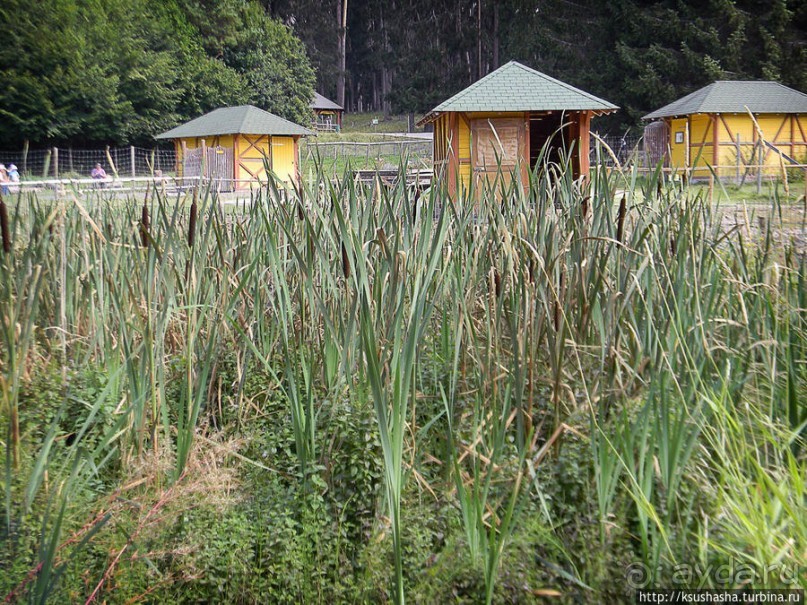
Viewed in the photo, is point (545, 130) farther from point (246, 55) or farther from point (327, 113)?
point (327, 113)

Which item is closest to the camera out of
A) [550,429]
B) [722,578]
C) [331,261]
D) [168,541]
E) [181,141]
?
[722,578]

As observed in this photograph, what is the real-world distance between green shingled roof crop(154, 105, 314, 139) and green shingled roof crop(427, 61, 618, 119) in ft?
32.2

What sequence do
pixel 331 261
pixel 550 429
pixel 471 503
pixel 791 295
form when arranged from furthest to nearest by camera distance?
pixel 331 261, pixel 791 295, pixel 550 429, pixel 471 503

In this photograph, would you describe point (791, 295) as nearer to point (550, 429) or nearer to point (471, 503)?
point (550, 429)

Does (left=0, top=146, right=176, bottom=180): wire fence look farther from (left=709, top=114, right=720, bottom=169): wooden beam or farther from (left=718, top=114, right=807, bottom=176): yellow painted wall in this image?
(left=718, top=114, right=807, bottom=176): yellow painted wall

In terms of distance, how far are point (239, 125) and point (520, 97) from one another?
12273mm

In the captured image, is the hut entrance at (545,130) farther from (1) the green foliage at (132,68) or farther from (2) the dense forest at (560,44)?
(1) the green foliage at (132,68)

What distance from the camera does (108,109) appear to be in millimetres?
31188

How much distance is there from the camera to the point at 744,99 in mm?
23531

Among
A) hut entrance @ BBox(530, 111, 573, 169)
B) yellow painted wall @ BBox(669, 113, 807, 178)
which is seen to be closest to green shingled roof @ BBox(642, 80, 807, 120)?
yellow painted wall @ BBox(669, 113, 807, 178)

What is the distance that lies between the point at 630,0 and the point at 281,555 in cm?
3871

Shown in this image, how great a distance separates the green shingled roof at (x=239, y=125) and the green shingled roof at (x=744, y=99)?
37.1ft

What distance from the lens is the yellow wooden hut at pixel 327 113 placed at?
48562 millimetres

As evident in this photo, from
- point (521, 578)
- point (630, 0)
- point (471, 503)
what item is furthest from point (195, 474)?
point (630, 0)
